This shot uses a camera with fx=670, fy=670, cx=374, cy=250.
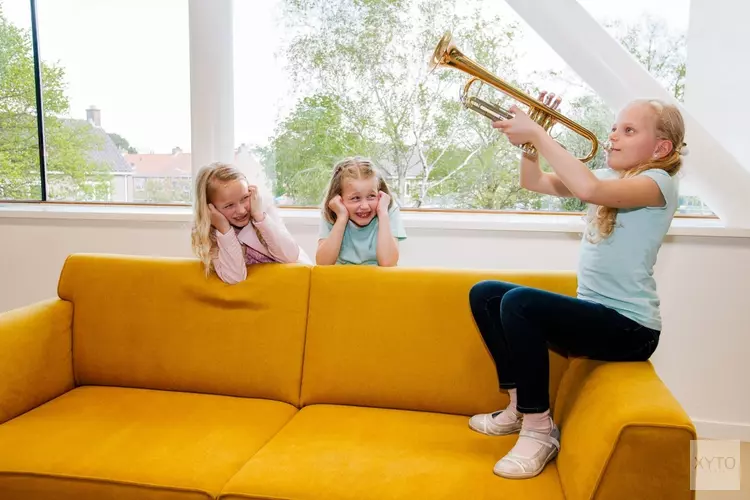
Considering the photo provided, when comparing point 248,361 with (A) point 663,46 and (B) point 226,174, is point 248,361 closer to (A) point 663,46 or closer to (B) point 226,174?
(B) point 226,174

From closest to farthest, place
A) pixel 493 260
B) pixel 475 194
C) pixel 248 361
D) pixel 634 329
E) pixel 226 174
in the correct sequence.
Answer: pixel 634 329, pixel 248 361, pixel 226 174, pixel 493 260, pixel 475 194

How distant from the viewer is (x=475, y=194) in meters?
3.44

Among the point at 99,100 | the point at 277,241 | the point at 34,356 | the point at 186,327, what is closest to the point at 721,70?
the point at 277,241

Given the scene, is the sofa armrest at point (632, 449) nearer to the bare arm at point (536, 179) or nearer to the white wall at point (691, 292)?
the bare arm at point (536, 179)

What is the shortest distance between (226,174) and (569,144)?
1.80m

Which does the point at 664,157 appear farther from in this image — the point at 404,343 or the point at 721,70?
the point at 721,70

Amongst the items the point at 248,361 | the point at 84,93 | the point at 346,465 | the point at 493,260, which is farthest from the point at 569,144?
the point at 84,93

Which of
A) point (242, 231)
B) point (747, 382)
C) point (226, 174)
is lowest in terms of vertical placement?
point (747, 382)

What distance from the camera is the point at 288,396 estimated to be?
2172 millimetres

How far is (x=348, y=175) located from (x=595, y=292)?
1037 millimetres

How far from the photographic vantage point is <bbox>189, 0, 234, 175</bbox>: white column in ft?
10.6

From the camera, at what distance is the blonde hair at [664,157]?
1899 mm

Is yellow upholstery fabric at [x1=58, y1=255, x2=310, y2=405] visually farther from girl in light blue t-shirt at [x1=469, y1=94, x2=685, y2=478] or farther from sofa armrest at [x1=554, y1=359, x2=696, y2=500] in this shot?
sofa armrest at [x1=554, y1=359, x2=696, y2=500]

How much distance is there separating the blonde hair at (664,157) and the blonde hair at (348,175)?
2.92ft
